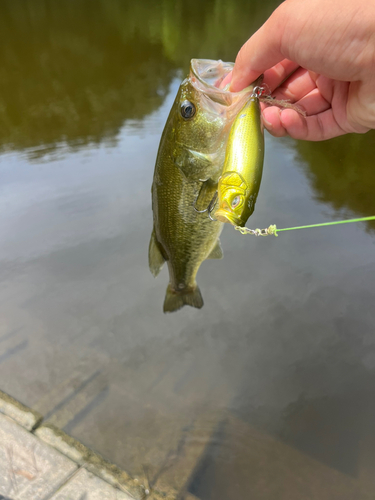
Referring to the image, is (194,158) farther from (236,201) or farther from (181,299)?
(181,299)

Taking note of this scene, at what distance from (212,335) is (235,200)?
2.34 metres

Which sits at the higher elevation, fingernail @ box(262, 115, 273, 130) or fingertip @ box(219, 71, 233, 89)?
fingertip @ box(219, 71, 233, 89)

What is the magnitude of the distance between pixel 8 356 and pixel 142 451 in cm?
153

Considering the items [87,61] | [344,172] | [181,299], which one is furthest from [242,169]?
[87,61]

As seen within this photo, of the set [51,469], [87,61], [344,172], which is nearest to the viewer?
[51,469]

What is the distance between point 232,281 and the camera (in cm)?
360

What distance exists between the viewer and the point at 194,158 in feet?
4.88

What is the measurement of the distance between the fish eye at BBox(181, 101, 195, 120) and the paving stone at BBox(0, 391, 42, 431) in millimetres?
2577

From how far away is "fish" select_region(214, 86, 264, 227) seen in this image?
3.82 ft

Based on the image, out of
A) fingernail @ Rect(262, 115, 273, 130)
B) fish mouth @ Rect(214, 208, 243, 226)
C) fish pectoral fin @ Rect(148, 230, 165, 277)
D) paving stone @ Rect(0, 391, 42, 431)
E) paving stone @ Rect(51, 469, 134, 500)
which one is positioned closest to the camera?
fish mouth @ Rect(214, 208, 243, 226)

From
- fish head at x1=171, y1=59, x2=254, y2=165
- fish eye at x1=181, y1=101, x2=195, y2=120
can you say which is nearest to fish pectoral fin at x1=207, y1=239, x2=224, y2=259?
fish head at x1=171, y1=59, x2=254, y2=165

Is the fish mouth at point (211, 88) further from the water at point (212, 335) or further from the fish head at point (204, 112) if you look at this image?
the water at point (212, 335)

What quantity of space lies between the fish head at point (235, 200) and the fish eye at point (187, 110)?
1.43 feet

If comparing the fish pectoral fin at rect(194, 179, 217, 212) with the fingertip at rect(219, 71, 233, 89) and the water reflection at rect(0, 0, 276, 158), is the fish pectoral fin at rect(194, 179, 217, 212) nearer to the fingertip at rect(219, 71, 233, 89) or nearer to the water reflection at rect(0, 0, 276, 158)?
the fingertip at rect(219, 71, 233, 89)
